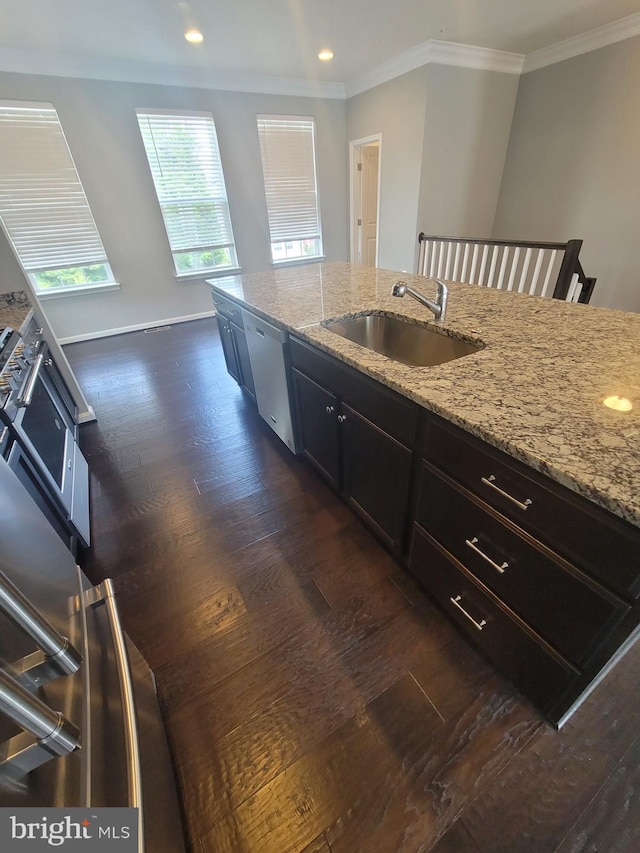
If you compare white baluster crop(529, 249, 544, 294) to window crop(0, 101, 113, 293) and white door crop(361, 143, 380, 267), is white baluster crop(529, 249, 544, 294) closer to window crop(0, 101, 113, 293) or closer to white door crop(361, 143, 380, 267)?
white door crop(361, 143, 380, 267)

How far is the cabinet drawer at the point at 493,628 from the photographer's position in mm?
956

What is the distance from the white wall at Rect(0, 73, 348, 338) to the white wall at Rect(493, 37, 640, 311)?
2.36 meters

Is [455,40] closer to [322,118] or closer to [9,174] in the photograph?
[322,118]

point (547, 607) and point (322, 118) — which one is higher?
point (322, 118)

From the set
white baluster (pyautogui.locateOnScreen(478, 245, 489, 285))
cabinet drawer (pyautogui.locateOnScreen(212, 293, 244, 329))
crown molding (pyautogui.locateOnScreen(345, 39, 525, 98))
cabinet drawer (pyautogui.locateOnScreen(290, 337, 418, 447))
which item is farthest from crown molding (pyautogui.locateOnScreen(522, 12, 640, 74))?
cabinet drawer (pyautogui.locateOnScreen(290, 337, 418, 447))

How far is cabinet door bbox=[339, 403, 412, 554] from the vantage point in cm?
125

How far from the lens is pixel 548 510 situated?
30.7 inches

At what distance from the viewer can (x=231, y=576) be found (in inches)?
60.8

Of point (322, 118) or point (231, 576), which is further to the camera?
point (322, 118)

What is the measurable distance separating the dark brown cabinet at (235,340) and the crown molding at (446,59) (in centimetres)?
334

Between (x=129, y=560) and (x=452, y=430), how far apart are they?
1.56 metres

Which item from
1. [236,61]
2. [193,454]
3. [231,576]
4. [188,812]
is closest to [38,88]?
[236,61]

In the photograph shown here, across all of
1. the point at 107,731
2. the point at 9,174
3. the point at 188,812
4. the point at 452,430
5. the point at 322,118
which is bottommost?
the point at 188,812

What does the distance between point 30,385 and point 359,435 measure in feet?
4.93
